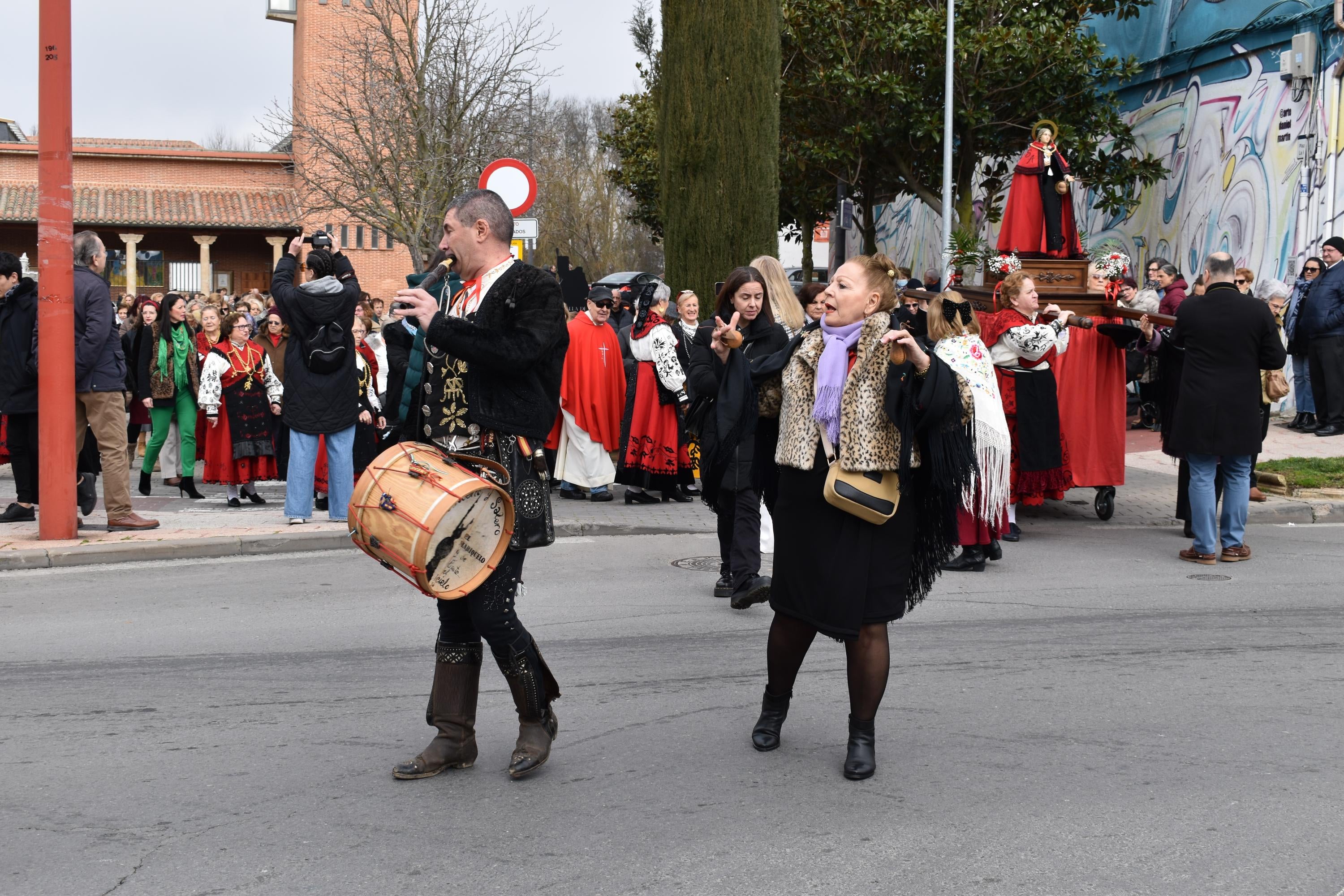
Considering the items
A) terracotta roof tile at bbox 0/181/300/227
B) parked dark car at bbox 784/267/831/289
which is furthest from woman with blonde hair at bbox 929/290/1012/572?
terracotta roof tile at bbox 0/181/300/227

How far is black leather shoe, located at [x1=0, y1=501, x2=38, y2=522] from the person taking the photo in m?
10.6

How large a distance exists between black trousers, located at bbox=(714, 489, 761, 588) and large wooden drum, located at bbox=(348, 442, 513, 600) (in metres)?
3.39

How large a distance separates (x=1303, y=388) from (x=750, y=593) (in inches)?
463

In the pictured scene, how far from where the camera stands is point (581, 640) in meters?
6.85

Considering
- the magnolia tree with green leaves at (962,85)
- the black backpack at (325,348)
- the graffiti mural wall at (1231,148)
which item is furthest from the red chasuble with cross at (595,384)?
the magnolia tree with green leaves at (962,85)

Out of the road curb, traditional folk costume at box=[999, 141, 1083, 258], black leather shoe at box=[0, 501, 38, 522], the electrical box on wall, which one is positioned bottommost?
the road curb

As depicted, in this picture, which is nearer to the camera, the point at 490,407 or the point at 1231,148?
the point at 490,407

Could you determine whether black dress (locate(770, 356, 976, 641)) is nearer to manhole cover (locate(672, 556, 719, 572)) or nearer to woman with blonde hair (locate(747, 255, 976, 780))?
woman with blonde hair (locate(747, 255, 976, 780))

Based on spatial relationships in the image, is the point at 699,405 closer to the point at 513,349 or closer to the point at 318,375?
the point at 513,349

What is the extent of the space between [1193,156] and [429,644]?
1812cm

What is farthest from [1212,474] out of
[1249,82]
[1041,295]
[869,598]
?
[1249,82]

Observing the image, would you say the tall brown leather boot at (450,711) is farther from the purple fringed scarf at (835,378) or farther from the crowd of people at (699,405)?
the purple fringed scarf at (835,378)

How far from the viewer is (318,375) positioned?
10070 mm

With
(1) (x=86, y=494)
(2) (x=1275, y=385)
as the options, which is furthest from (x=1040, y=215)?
(1) (x=86, y=494)
